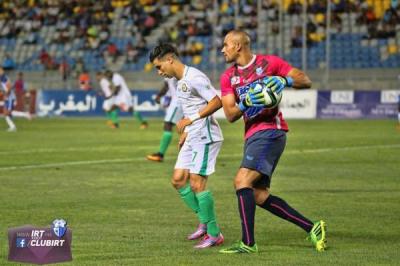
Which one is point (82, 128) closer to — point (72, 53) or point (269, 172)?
point (72, 53)

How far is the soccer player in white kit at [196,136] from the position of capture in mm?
11336

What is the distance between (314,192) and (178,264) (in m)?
7.24

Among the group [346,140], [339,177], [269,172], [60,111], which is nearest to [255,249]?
[269,172]

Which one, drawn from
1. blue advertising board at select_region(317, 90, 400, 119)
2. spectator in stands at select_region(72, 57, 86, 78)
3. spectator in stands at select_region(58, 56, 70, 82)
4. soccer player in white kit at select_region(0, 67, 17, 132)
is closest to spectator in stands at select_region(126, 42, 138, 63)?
spectator in stands at select_region(72, 57, 86, 78)

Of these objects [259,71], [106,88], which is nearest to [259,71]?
[259,71]

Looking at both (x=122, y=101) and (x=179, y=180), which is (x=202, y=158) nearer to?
(x=179, y=180)

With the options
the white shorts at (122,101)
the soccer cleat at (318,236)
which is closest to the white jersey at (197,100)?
the soccer cleat at (318,236)

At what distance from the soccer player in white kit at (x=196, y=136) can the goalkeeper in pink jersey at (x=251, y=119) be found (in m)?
0.80

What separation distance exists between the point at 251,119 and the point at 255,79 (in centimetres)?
46

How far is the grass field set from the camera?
34.5 feet

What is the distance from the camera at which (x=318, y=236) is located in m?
10.6

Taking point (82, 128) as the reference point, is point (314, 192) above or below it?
above

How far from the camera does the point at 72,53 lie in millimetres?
55031

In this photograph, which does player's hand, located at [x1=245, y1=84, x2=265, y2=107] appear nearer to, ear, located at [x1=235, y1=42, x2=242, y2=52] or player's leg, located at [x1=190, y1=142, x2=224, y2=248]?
ear, located at [x1=235, y1=42, x2=242, y2=52]
